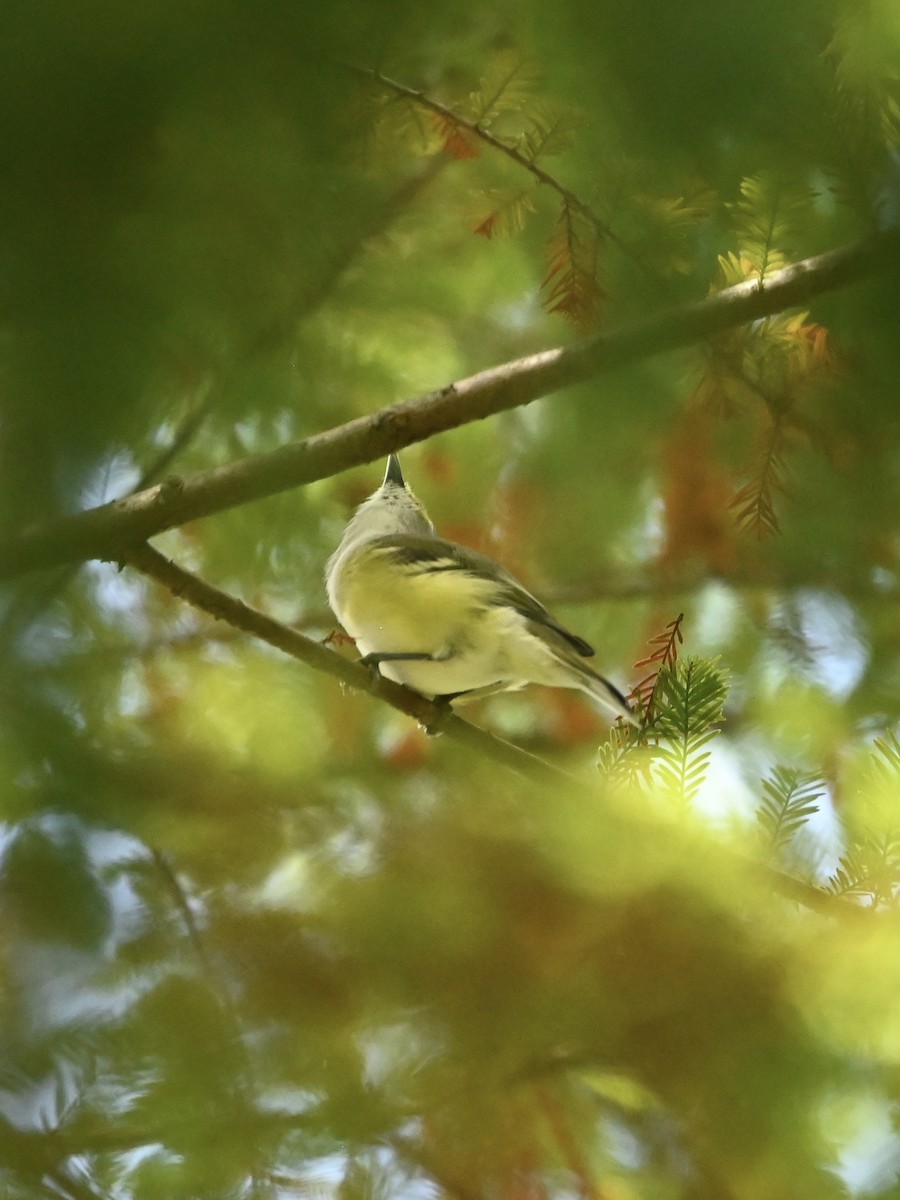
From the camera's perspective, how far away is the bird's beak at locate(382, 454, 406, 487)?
12.0ft

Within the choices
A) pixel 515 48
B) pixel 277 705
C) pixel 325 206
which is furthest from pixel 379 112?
pixel 277 705

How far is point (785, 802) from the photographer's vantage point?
5.60 ft

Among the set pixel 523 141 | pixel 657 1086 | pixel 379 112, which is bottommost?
pixel 657 1086

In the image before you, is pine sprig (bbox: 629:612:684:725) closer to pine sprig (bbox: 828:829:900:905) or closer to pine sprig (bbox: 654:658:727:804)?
pine sprig (bbox: 654:658:727:804)

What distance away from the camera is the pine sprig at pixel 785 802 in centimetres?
164

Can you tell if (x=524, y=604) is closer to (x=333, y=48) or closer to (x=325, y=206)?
(x=325, y=206)

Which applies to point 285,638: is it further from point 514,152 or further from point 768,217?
point 768,217

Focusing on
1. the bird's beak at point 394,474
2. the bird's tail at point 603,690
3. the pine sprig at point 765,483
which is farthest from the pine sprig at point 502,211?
the bird's beak at point 394,474

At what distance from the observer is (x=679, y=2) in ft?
2.58

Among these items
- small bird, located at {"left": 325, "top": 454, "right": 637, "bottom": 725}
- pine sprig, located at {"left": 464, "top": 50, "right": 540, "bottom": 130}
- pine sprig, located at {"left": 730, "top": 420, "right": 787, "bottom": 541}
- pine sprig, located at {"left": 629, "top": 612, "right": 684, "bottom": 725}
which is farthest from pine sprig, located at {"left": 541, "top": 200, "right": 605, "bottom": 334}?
small bird, located at {"left": 325, "top": 454, "right": 637, "bottom": 725}

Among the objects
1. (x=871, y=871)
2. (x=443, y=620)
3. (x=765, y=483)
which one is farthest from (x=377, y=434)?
(x=871, y=871)

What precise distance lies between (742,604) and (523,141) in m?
1.78

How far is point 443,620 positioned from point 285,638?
2.27 feet

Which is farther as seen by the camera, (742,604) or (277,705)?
(742,604)
